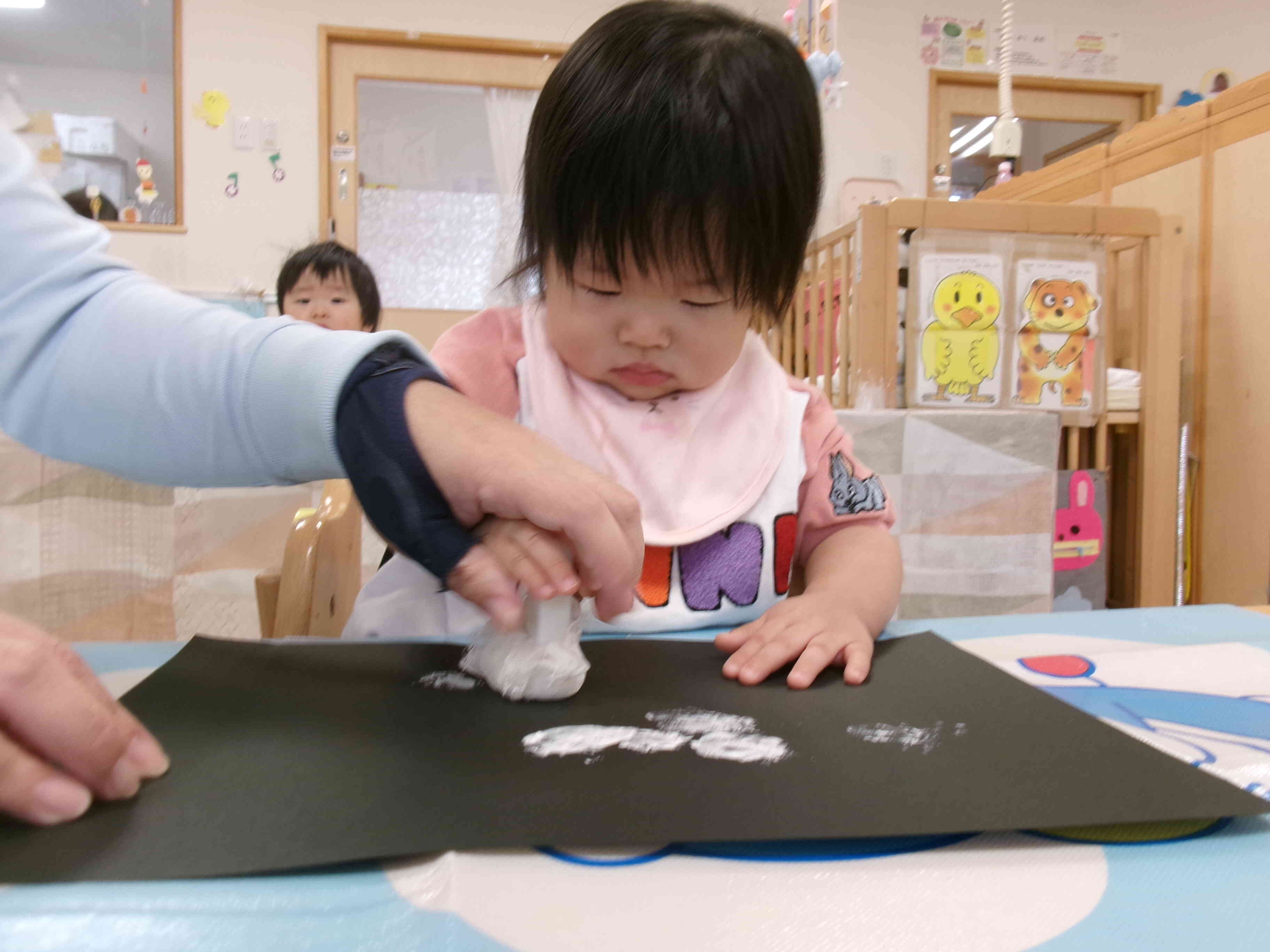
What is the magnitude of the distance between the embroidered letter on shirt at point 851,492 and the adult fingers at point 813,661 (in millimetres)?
254

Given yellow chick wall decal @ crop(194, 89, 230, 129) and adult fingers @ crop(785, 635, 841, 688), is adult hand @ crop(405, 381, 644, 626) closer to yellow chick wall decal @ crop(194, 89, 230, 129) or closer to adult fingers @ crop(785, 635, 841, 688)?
adult fingers @ crop(785, 635, 841, 688)

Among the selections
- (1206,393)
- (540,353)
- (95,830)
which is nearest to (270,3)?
(540,353)

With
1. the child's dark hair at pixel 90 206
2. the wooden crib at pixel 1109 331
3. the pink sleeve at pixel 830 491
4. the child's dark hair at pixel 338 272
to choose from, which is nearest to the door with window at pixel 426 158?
the child's dark hair at pixel 90 206

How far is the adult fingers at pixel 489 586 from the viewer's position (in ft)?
1.24

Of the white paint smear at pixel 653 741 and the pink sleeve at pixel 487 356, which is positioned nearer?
the white paint smear at pixel 653 741

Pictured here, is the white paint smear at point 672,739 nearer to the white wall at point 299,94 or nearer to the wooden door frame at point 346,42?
the white wall at point 299,94

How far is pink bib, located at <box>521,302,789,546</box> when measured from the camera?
721 millimetres

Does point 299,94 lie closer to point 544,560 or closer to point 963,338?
point 963,338

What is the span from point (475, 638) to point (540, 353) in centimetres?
35

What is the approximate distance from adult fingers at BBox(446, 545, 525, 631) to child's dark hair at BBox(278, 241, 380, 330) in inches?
59.7

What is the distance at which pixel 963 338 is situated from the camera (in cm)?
155

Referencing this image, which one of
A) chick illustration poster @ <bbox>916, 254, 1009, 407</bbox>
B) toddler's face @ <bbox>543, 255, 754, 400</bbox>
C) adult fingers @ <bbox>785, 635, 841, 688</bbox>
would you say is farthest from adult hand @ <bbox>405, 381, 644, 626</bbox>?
chick illustration poster @ <bbox>916, 254, 1009, 407</bbox>

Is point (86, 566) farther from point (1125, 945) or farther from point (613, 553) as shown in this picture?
point (1125, 945)

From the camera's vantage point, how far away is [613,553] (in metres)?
0.40
